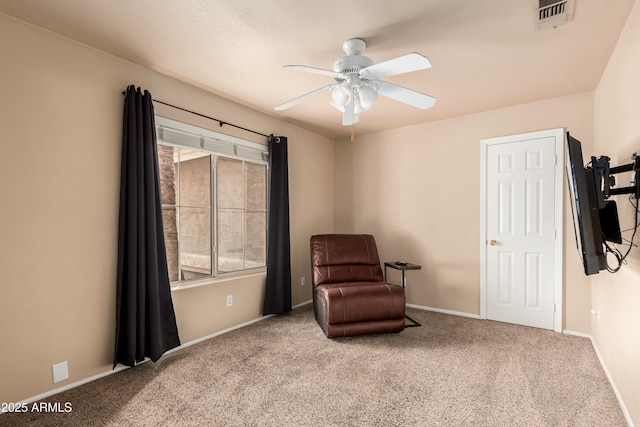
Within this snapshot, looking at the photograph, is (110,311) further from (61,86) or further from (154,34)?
(154,34)

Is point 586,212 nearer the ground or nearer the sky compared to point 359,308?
nearer the sky

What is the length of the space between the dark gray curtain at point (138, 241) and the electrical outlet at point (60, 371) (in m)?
0.30

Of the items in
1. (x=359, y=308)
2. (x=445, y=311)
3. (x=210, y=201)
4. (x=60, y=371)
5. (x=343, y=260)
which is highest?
(x=210, y=201)

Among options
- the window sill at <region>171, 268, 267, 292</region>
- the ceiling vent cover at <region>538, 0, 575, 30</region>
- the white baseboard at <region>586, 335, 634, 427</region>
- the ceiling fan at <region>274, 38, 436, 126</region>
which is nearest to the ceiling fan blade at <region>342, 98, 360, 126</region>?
the ceiling fan at <region>274, 38, 436, 126</region>

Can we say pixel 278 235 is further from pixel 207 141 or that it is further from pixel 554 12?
pixel 554 12

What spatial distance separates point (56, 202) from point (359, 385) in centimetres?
245


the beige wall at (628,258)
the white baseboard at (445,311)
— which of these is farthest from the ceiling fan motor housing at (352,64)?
the white baseboard at (445,311)

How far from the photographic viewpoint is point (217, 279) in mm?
3361

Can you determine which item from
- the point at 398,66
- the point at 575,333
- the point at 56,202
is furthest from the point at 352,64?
the point at 575,333

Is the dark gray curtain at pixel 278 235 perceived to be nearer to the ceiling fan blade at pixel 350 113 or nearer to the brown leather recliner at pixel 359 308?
the brown leather recliner at pixel 359 308

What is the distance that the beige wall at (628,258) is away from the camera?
6.02 ft

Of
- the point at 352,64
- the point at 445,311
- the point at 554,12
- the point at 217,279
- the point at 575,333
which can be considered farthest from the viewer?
the point at 445,311

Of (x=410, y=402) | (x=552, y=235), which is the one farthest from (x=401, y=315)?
(x=552, y=235)

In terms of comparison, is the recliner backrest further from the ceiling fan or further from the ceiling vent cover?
the ceiling vent cover
